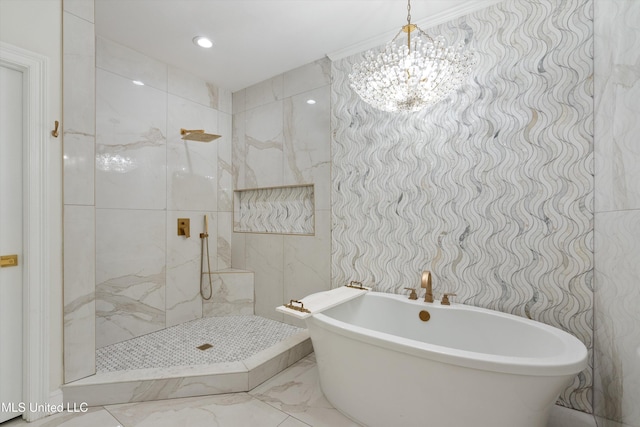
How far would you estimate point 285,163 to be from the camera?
2887mm

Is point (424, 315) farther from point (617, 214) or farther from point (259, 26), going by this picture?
point (259, 26)

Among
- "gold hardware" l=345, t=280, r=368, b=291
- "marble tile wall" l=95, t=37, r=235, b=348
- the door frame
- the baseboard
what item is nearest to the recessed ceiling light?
"marble tile wall" l=95, t=37, r=235, b=348

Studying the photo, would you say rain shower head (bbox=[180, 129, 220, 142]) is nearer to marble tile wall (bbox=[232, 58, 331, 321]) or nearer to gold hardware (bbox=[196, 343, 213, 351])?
marble tile wall (bbox=[232, 58, 331, 321])

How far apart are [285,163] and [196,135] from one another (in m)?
0.89

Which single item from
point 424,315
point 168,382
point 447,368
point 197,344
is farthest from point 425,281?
point 197,344

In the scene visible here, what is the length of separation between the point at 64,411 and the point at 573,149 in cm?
331

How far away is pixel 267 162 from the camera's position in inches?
119

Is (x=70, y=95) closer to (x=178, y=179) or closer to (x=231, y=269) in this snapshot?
(x=178, y=179)

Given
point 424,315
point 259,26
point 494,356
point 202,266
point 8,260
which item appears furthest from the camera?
point 202,266

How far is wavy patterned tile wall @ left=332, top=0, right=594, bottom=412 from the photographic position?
5.41 feet

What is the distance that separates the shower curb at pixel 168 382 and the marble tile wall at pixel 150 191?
2.53 ft

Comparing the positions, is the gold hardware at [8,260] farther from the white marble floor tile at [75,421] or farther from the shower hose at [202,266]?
the shower hose at [202,266]

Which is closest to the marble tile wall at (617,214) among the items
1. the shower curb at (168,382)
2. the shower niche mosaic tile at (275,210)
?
the shower curb at (168,382)

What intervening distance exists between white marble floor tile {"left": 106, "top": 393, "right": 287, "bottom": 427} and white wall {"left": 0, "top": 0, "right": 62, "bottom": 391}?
1.58ft
